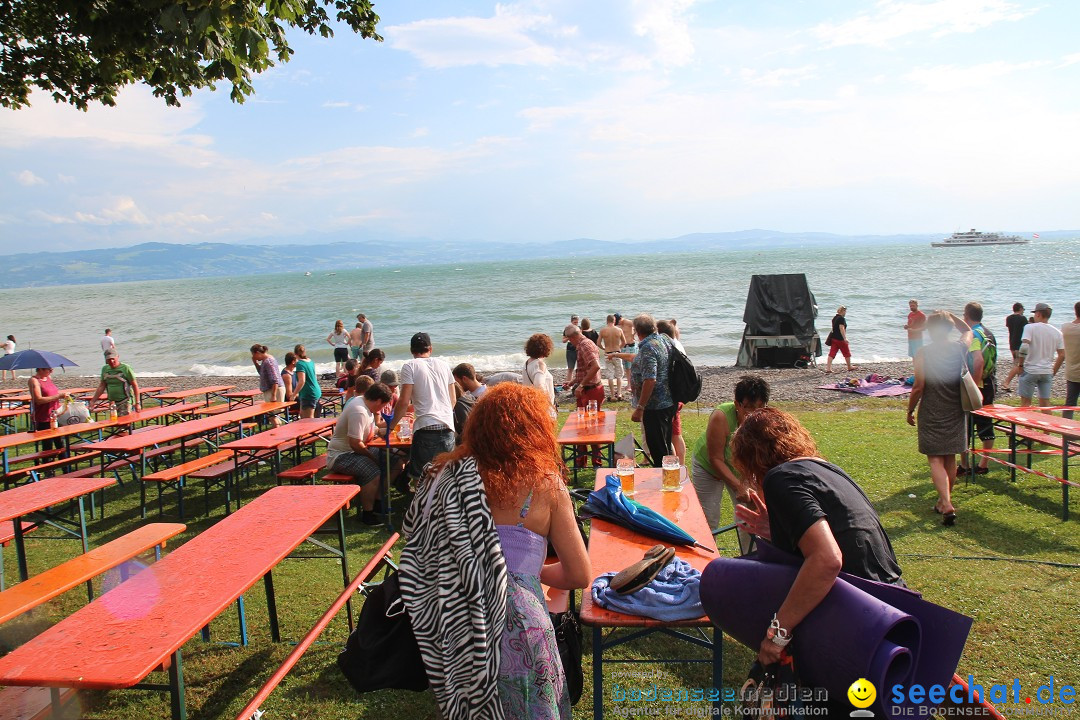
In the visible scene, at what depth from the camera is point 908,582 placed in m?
4.36

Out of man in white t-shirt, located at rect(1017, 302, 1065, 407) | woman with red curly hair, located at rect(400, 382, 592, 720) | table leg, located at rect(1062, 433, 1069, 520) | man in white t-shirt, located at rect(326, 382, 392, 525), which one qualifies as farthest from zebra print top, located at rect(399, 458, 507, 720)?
man in white t-shirt, located at rect(1017, 302, 1065, 407)

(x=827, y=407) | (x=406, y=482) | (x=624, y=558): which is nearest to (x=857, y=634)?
(x=624, y=558)

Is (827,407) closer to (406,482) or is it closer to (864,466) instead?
(864,466)

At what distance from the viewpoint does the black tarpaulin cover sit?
17922mm

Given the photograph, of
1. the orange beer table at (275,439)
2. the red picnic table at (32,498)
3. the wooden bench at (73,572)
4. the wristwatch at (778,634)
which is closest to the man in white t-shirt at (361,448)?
the orange beer table at (275,439)

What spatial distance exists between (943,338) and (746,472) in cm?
410

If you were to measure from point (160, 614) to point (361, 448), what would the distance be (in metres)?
3.97

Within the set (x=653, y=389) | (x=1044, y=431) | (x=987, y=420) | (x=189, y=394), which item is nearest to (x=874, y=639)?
(x=653, y=389)

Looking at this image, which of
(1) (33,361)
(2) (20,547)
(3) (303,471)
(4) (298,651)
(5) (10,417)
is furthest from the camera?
(5) (10,417)

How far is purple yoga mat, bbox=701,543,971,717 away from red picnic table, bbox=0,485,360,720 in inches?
75.2

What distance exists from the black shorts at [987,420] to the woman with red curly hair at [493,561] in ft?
23.0

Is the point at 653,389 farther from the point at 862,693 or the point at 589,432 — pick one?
the point at 862,693

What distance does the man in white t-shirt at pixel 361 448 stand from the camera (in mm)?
6258

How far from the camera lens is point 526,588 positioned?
6.85 feet
